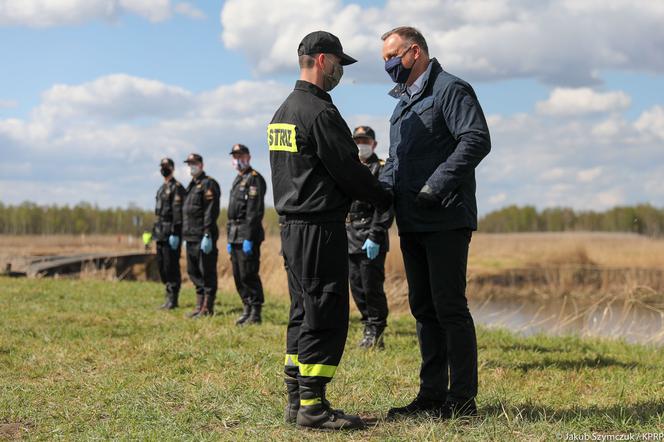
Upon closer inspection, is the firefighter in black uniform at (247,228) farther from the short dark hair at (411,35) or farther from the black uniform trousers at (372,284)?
the short dark hair at (411,35)

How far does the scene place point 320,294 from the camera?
172 inches

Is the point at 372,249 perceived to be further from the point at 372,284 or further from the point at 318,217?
the point at 318,217

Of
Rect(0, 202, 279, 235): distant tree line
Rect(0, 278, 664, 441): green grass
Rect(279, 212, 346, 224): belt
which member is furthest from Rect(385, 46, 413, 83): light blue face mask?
Rect(0, 202, 279, 235): distant tree line

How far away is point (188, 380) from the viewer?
5.87 meters

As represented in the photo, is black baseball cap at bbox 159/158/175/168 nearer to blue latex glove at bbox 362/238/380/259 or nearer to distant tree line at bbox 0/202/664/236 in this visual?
blue latex glove at bbox 362/238/380/259

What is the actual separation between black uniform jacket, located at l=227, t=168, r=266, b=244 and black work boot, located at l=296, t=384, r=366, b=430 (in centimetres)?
531

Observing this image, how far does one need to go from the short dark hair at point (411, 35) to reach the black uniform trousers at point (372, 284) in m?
3.35

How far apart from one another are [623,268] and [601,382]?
78.1 ft

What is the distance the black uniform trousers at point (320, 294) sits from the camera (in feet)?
14.3

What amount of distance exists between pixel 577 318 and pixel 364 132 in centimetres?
684

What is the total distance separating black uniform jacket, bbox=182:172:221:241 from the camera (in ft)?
34.5

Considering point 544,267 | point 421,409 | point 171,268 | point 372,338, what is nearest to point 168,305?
point 171,268

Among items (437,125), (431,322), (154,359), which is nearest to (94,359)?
(154,359)

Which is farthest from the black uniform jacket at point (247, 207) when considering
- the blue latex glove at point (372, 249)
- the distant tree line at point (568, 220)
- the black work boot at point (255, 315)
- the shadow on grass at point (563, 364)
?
the distant tree line at point (568, 220)
